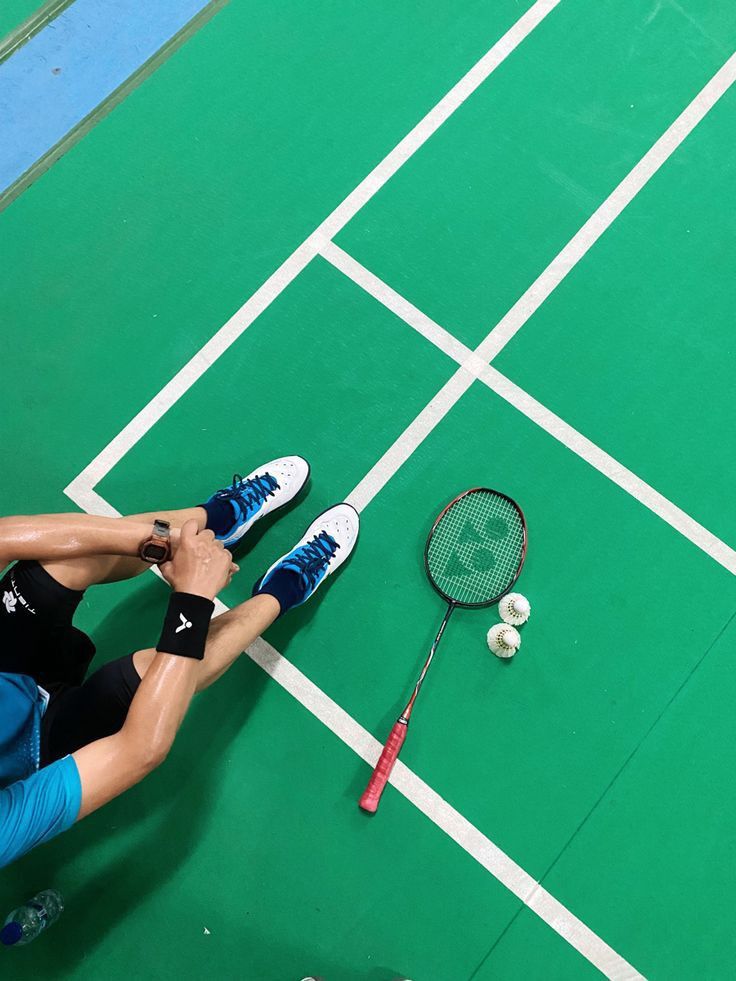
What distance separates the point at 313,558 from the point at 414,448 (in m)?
0.88

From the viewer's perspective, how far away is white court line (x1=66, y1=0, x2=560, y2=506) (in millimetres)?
4746

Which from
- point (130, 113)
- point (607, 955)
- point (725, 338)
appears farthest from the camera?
point (130, 113)

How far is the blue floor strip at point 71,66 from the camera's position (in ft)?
17.0

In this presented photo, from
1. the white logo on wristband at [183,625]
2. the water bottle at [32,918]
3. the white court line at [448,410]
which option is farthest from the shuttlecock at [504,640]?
the water bottle at [32,918]

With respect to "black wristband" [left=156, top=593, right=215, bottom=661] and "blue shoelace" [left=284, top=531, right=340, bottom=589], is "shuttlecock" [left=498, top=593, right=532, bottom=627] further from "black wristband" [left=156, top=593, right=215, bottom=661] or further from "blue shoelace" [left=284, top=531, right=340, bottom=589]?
"black wristband" [left=156, top=593, right=215, bottom=661]

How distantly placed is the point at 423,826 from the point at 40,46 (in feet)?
17.2

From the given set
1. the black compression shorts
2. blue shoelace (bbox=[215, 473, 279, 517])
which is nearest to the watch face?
the black compression shorts

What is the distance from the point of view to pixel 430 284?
4.87 m

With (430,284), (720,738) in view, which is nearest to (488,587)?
(720,738)

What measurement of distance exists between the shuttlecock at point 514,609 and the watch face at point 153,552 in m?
1.84

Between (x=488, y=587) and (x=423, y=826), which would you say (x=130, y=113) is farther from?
(x=423, y=826)

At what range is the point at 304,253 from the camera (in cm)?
495

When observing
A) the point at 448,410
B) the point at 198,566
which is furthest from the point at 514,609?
the point at 198,566

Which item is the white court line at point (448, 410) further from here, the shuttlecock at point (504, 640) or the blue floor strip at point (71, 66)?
the blue floor strip at point (71, 66)
